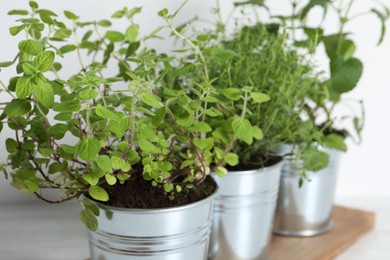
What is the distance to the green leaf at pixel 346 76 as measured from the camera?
1143 millimetres

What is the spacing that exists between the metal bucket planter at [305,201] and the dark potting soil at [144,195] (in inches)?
14.0

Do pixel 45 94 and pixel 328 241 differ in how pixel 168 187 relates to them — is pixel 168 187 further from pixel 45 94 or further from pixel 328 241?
pixel 328 241

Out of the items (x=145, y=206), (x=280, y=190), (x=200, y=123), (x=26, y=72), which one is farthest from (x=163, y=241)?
(x=280, y=190)

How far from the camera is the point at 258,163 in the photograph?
110 cm

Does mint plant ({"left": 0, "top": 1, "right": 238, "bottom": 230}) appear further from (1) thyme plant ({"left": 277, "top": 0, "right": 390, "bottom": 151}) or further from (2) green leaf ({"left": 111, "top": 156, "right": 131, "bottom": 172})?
(1) thyme plant ({"left": 277, "top": 0, "right": 390, "bottom": 151})

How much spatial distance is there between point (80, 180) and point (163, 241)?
0.13m

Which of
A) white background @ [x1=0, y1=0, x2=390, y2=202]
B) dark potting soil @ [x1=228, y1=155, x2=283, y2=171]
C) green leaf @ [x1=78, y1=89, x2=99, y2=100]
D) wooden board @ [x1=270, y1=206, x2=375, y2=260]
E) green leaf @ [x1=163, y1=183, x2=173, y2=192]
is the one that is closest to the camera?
green leaf @ [x1=78, y1=89, x2=99, y2=100]

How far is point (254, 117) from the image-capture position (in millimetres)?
1101

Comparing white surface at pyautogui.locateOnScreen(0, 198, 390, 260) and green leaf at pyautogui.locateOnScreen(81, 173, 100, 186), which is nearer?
green leaf at pyautogui.locateOnScreen(81, 173, 100, 186)

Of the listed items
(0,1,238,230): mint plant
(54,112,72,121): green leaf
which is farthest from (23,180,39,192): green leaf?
(54,112,72,121): green leaf

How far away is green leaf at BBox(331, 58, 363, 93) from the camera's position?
1143 millimetres

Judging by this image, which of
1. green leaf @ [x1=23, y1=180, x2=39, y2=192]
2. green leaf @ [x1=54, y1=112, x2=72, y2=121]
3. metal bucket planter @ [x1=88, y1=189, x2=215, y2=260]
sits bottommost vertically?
metal bucket planter @ [x1=88, y1=189, x2=215, y2=260]

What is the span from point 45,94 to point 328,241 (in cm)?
70

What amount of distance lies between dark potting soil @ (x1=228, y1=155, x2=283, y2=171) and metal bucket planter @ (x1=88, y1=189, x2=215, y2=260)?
198mm
